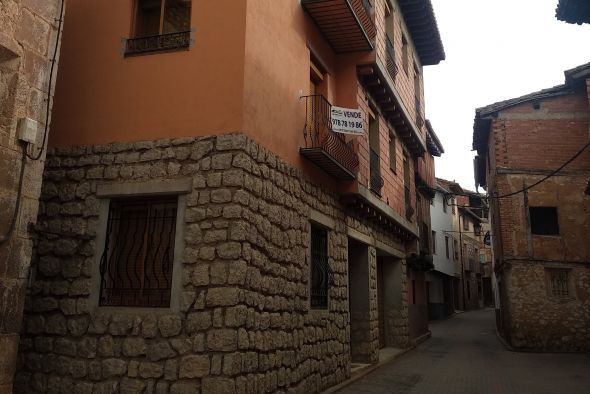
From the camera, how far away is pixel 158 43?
690cm

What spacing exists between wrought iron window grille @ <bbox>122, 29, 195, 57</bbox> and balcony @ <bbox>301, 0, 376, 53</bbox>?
2484 millimetres

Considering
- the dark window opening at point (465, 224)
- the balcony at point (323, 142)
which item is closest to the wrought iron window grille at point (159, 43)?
the balcony at point (323, 142)

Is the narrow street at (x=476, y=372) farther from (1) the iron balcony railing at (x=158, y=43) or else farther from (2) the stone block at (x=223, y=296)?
(1) the iron balcony railing at (x=158, y=43)

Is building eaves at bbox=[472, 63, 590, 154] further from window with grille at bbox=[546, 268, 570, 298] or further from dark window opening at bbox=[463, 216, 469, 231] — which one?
dark window opening at bbox=[463, 216, 469, 231]

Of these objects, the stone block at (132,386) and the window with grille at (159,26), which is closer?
the stone block at (132,386)

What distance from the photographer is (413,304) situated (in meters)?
15.9

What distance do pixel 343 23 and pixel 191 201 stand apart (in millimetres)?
4686

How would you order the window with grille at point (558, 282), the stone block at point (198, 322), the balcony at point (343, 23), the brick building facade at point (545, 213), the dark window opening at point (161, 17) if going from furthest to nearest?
the window with grille at point (558, 282)
the brick building facade at point (545, 213)
the balcony at point (343, 23)
the dark window opening at point (161, 17)
the stone block at point (198, 322)

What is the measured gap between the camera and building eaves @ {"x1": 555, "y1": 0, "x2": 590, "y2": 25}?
664cm

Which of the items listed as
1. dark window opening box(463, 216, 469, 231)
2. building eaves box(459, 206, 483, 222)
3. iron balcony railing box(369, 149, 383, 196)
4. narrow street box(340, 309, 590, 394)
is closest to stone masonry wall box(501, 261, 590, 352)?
narrow street box(340, 309, 590, 394)

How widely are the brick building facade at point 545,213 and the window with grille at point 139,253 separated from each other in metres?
12.2

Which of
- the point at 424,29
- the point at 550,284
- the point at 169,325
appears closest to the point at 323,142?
the point at 169,325

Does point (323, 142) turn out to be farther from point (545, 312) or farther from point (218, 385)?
point (545, 312)

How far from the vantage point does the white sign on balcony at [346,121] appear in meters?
8.42
